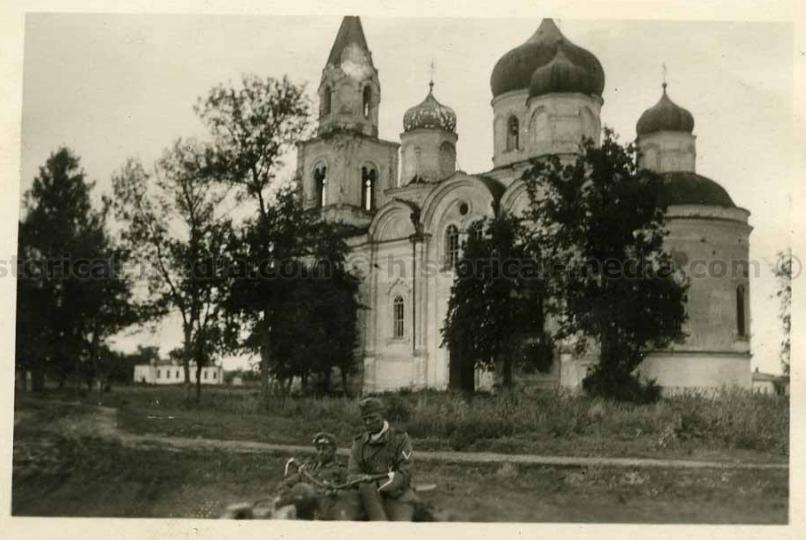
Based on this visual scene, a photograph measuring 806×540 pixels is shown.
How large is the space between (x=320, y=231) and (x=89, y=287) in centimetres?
699

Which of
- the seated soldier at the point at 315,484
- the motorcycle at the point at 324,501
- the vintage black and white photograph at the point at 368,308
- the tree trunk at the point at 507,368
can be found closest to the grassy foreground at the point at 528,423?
the vintage black and white photograph at the point at 368,308

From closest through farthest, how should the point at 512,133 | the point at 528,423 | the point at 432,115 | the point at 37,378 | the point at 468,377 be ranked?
the point at 37,378, the point at 528,423, the point at 468,377, the point at 512,133, the point at 432,115

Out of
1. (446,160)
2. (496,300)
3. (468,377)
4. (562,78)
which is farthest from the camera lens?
(446,160)

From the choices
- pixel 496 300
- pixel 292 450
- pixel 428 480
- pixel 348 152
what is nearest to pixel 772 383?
pixel 496 300

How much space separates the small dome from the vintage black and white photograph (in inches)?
2.4

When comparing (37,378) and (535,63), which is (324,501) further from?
(535,63)

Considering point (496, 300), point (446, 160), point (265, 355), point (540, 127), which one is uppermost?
point (446, 160)

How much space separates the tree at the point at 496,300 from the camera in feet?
65.7

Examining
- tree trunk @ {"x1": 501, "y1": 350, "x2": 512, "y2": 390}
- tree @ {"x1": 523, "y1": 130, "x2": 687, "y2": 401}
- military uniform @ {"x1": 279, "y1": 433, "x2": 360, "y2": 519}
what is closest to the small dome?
tree @ {"x1": 523, "y1": 130, "x2": 687, "y2": 401}

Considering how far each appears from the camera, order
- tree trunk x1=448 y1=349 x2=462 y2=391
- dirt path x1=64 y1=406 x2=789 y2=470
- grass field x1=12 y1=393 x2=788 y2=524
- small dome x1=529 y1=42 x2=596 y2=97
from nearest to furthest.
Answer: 1. grass field x1=12 y1=393 x2=788 y2=524
2. dirt path x1=64 y1=406 x2=789 y2=470
3. small dome x1=529 y1=42 x2=596 y2=97
4. tree trunk x1=448 y1=349 x2=462 y2=391

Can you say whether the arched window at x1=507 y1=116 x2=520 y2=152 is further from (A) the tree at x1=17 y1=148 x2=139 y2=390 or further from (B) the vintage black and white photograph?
(A) the tree at x1=17 y1=148 x2=139 y2=390

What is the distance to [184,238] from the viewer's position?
15.8m

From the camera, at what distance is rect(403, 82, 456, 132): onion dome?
2803cm

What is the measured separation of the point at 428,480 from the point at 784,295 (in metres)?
6.61
